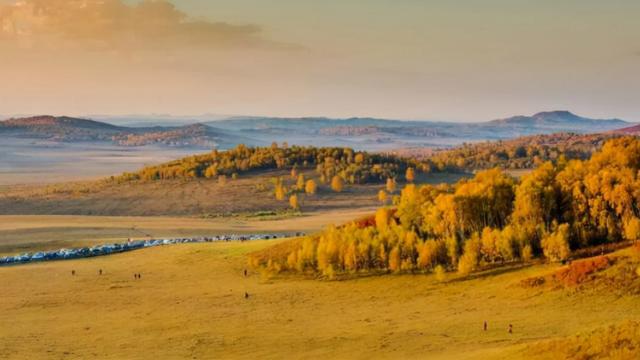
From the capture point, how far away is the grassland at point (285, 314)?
55125 millimetres

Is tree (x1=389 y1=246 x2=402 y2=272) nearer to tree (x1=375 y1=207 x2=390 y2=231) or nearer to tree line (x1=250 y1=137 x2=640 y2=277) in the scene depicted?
tree line (x1=250 y1=137 x2=640 y2=277)

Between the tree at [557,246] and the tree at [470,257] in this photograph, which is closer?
the tree at [557,246]

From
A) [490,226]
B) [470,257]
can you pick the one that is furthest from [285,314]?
[490,226]

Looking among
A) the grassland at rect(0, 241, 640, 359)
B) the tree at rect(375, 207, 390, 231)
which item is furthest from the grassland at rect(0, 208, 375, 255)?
the tree at rect(375, 207, 390, 231)

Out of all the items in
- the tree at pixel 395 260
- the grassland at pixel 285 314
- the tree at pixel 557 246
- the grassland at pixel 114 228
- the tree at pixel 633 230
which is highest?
the tree at pixel 633 230

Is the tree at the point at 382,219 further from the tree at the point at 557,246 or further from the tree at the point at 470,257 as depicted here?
A: the tree at the point at 557,246

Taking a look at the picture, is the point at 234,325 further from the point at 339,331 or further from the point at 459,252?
the point at 459,252

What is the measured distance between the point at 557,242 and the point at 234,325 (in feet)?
114

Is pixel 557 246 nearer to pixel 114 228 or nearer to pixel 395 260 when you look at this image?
pixel 395 260

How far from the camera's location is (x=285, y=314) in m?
67.6

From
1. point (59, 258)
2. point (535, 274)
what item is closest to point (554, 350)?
point (535, 274)

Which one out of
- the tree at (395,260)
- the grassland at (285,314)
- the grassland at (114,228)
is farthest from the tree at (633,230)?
the grassland at (114,228)

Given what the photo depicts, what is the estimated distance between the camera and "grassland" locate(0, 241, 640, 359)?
5512 centimetres

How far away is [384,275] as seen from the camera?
81.2 meters
